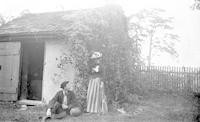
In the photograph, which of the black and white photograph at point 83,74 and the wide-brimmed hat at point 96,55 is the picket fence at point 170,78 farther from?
the wide-brimmed hat at point 96,55

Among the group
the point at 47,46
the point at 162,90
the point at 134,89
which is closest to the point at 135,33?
the point at 134,89

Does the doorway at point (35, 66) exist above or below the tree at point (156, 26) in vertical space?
below

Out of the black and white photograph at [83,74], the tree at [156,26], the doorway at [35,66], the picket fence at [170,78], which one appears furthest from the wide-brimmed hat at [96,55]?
the tree at [156,26]

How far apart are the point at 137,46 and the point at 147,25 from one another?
1708cm

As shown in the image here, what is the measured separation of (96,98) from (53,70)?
2785 millimetres

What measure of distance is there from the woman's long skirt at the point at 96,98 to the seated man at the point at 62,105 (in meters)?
0.50

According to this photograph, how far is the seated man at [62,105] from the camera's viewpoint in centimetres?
729

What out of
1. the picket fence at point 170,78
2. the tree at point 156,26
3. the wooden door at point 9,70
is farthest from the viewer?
the tree at point 156,26

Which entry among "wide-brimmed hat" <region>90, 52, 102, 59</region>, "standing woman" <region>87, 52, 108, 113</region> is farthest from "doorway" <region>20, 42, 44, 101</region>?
"standing woman" <region>87, 52, 108, 113</region>

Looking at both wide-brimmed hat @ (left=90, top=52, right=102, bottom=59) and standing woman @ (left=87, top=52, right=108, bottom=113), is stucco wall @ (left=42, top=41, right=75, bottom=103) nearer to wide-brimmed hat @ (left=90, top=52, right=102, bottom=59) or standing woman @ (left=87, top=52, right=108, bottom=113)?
wide-brimmed hat @ (left=90, top=52, right=102, bottom=59)

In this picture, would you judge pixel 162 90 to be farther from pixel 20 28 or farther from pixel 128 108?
pixel 20 28

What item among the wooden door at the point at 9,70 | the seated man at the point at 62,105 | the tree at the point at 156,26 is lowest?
the seated man at the point at 62,105

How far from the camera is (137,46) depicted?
33.5 ft

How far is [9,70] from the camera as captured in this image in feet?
34.4
